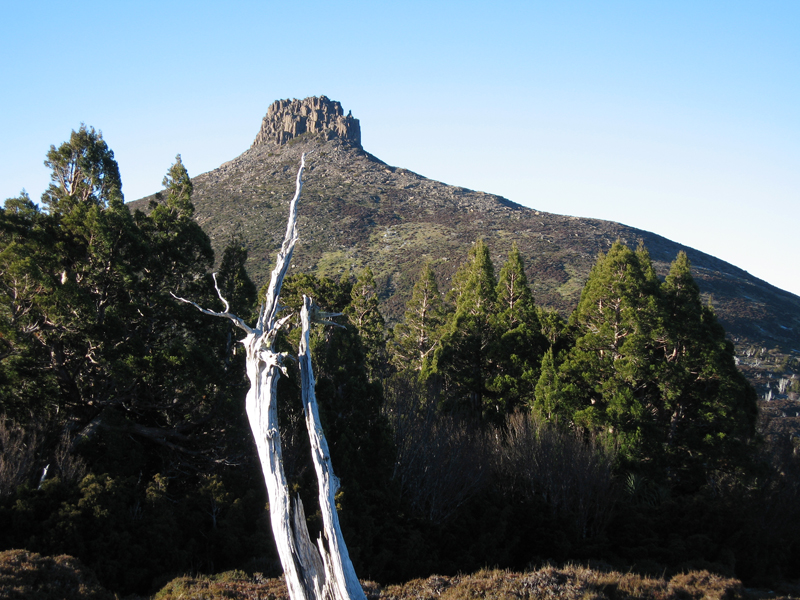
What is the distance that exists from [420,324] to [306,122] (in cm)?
12499

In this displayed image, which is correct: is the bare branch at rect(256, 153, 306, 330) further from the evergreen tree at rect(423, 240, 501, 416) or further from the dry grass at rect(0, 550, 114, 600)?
the evergreen tree at rect(423, 240, 501, 416)

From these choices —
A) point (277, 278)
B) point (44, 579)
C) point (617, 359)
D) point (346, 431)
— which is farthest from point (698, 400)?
point (44, 579)

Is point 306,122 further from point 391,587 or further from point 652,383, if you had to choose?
point 391,587

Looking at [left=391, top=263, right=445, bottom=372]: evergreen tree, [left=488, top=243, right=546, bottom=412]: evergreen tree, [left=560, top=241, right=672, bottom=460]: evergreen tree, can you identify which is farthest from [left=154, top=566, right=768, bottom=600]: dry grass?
[left=391, top=263, right=445, bottom=372]: evergreen tree

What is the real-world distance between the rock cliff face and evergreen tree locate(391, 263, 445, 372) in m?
114

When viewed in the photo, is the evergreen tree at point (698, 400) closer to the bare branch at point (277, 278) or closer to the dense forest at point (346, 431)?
the dense forest at point (346, 431)

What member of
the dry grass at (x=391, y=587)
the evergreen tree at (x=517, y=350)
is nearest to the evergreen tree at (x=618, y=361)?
the evergreen tree at (x=517, y=350)

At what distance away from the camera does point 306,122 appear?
15012 cm

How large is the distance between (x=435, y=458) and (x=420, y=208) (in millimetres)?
94886

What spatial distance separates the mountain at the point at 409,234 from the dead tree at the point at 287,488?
5798cm

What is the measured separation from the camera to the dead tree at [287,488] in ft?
20.9

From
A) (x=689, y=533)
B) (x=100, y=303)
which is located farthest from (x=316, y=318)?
(x=689, y=533)

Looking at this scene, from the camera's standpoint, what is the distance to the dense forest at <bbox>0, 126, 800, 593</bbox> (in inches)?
610

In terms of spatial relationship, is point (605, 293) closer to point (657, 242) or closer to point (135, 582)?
point (135, 582)
